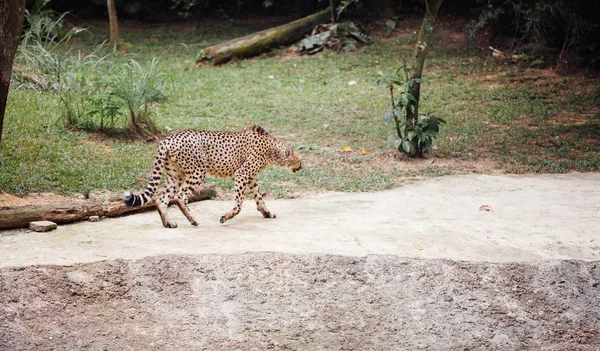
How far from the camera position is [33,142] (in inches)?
384

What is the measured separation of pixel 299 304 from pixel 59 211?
265cm

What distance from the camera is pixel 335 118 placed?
1353cm

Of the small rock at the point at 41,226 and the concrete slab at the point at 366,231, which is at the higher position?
the small rock at the point at 41,226

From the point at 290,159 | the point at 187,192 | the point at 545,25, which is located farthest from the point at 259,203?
the point at 545,25

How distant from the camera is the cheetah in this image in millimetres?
6852

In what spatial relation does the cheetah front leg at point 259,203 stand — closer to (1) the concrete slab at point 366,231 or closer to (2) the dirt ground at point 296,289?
(1) the concrete slab at point 366,231

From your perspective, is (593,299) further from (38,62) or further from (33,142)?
(38,62)

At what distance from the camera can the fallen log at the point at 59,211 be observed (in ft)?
21.1

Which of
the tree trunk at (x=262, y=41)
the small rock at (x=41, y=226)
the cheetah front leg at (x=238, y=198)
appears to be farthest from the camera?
the tree trunk at (x=262, y=41)

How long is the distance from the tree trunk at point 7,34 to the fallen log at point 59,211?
1.33 m

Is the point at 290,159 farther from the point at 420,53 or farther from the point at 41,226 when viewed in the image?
the point at 420,53

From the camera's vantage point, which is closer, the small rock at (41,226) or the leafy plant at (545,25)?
the small rock at (41,226)

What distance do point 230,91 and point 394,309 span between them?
10366 mm

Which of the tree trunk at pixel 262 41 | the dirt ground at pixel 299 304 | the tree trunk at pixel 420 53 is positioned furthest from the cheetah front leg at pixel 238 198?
the tree trunk at pixel 262 41
